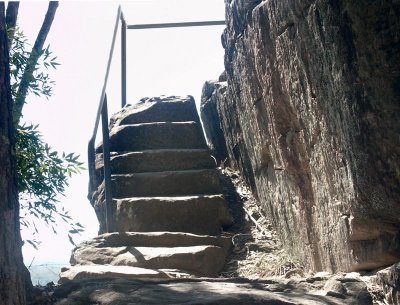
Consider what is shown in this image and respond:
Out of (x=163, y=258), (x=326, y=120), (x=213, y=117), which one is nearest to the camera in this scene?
(x=326, y=120)

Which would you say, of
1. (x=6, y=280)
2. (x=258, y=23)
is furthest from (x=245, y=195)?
(x=6, y=280)

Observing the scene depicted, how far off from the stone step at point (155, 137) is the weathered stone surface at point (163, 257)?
163 cm

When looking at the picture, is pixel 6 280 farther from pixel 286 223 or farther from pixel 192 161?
pixel 192 161

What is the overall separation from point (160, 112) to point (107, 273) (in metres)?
2.93

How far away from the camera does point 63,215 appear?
4184 mm

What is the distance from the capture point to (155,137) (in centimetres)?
637

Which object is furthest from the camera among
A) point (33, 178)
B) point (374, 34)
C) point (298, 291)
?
point (33, 178)

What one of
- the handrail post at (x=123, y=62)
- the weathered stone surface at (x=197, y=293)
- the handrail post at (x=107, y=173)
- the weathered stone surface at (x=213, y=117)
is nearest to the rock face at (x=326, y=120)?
the weathered stone surface at (x=197, y=293)

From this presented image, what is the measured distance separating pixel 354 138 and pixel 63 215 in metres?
2.14

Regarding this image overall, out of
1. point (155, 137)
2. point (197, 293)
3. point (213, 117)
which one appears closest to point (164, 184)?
point (155, 137)

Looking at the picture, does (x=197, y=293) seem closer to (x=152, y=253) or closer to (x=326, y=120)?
(x=326, y=120)

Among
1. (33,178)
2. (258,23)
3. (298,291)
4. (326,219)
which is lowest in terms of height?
(298,291)

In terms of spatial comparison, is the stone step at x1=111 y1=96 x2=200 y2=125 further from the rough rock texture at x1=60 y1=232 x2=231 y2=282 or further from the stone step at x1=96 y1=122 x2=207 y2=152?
the rough rock texture at x1=60 y1=232 x2=231 y2=282

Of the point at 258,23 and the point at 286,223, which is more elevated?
the point at 258,23
